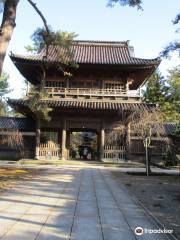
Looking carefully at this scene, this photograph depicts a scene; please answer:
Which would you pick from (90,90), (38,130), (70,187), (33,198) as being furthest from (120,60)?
(33,198)

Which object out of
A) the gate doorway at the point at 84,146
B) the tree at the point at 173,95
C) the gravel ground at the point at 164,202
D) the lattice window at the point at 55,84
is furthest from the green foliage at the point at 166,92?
the gravel ground at the point at 164,202

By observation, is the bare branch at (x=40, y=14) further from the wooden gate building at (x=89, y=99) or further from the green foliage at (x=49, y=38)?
the wooden gate building at (x=89, y=99)

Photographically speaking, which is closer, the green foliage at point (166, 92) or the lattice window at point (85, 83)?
the lattice window at point (85, 83)

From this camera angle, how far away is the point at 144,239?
22.2 feet

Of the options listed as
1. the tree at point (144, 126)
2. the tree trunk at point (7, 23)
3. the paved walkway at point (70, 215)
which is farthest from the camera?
the tree at point (144, 126)

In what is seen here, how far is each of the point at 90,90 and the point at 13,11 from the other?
20.3m

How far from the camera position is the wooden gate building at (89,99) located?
3170cm

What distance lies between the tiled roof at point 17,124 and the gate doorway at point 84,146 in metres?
3.87

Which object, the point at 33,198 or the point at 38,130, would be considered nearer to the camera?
the point at 33,198

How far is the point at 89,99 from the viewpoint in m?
32.1

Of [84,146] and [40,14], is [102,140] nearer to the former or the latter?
[84,146]

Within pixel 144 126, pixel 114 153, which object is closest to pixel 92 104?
pixel 114 153

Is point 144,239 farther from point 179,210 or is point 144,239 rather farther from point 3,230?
point 179,210

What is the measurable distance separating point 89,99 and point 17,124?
8111mm
